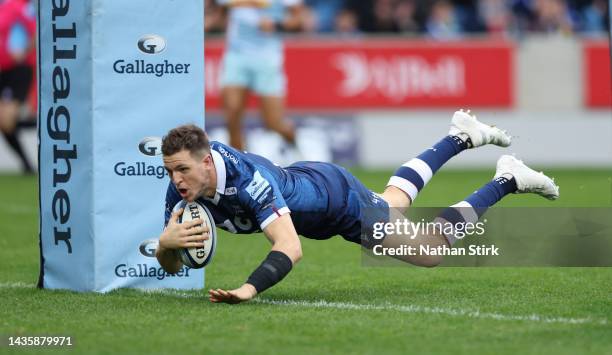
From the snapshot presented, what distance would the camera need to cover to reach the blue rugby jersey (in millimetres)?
6332

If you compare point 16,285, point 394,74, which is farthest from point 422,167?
point 394,74

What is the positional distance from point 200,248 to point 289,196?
0.66 metres

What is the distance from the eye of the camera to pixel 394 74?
18.5 metres

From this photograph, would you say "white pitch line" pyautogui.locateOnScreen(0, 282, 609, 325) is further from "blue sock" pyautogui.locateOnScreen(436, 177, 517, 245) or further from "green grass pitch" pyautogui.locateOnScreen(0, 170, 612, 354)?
"blue sock" pyautogui.locateOnScreen(436, 177, 517, 245)

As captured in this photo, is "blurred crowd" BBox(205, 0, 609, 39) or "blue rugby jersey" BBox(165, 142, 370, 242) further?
"blurred crowd" BBox(205, 0, 609, 39)

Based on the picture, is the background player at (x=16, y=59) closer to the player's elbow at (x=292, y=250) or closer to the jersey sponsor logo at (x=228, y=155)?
the jersey sponsor logo at (x=228, y=155)

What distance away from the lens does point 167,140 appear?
622 centimetres

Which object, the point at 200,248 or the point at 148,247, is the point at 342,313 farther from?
the point at 148,247

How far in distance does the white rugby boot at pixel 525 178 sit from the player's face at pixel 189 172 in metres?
2.23

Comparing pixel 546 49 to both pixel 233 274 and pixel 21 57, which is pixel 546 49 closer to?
pixel 21 57

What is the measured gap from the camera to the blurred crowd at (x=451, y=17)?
1948 centimetres

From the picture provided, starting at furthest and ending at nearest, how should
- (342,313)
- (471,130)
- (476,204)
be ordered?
(471,130), (476,204), (342,313)

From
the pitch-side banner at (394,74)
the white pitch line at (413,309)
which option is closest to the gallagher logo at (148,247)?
the white pitch line at (413,309)

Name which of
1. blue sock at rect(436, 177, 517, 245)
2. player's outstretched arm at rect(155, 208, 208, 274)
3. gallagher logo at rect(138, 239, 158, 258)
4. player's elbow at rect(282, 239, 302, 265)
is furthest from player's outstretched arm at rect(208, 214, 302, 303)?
blue sock at rect(436, 177, 517, 245)
